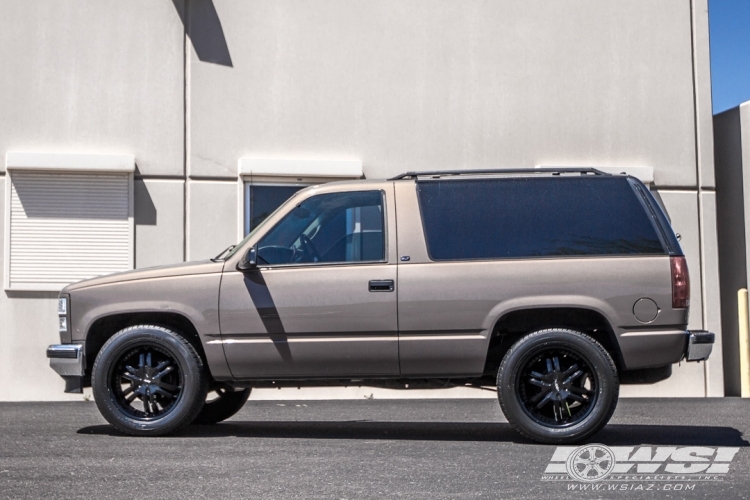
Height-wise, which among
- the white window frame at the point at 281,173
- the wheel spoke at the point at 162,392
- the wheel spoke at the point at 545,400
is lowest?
the wheel spoke at the point at 545,400

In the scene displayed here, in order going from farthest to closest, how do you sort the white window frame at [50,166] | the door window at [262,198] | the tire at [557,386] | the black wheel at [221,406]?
the door window at [262,198] < the white window frame at [50,166] < the black wheel at [221,406] < the tire at [557,386]

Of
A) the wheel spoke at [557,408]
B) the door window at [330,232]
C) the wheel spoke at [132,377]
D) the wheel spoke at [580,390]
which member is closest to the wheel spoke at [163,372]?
the wheel spoke at [132,377]

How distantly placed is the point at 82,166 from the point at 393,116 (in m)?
3.82

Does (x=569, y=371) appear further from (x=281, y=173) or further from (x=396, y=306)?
(x=281, y=173)

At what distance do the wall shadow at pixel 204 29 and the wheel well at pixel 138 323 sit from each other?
5.64m

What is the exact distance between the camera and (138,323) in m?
8.16

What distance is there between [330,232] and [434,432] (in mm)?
1917

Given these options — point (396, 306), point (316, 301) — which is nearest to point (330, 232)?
point (316, 301)

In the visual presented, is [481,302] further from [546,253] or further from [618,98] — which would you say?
[618,98]

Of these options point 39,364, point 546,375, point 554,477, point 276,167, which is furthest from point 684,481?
point 39,364

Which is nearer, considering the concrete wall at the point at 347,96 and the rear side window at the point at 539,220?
the rear side window at the point at 539,220

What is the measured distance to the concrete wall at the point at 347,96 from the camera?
1284 centimetres

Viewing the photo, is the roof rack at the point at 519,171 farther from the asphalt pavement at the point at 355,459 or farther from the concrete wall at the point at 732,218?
the concrete wall at the point at 732,218

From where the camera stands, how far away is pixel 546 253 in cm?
776
